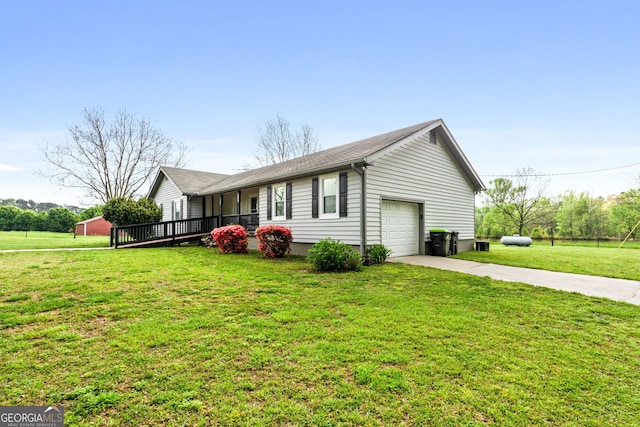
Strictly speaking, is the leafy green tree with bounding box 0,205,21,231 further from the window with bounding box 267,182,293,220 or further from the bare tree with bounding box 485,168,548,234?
the bare tree with bounding box 485,168,548,234

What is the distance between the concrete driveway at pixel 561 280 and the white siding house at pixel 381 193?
2189mm

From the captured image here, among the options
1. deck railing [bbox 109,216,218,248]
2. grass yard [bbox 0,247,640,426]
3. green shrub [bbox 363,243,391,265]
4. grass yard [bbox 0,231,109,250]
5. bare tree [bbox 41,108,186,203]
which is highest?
bare tree [bbox 41,108,186,203]

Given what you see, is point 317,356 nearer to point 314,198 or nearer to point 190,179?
point 314,198

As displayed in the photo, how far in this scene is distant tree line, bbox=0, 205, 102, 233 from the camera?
38.2 meters

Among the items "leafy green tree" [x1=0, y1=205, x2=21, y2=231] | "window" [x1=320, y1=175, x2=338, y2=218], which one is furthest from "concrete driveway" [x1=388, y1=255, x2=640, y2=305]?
"leafy green tree" [x1=0, y1=205, x2=21, y2=231]

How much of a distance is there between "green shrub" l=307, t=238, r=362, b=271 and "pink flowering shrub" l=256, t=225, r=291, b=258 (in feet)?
8.75

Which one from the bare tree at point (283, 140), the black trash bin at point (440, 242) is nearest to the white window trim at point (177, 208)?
the bare tree at point (283, 140)

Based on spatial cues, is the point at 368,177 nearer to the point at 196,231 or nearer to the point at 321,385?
the point at 321,385

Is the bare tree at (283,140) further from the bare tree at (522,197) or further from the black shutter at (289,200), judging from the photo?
the bare tree at (522,197)

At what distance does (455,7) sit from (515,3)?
2.08m

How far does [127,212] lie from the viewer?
16406mm

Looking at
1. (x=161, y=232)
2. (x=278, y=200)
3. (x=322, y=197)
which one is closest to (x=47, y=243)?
(x=161, y=232)

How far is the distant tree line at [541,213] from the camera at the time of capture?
2984cm

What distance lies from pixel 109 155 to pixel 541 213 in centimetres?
4555
